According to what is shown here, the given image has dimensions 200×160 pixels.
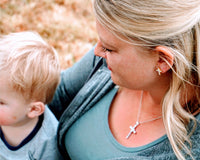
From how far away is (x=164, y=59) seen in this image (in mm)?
1055

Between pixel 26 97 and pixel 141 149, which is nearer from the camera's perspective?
pixel 141 149

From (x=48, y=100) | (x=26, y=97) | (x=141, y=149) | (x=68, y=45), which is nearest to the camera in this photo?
(x=141, y=149)

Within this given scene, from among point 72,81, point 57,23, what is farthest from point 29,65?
point 57,23

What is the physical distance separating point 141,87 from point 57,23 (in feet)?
7.00

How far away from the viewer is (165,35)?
3.28ft

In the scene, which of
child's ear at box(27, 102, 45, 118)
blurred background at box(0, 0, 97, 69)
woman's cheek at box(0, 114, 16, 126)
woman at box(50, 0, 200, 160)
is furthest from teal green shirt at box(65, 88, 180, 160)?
blurred background at box(0, 0, 97, 69)

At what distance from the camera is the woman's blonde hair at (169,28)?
0.97 m

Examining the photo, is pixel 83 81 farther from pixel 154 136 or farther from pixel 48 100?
pixel 154 136

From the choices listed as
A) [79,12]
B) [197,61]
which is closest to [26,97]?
[197,61]

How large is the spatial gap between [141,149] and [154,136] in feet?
0.25

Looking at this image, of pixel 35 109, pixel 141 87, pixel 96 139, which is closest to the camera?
pixel 141 87

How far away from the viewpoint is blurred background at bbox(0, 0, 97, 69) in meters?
2.98

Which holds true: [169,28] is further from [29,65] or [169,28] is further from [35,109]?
[35,109]

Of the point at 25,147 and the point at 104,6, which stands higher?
the point at 104,6
